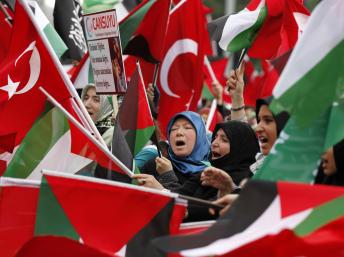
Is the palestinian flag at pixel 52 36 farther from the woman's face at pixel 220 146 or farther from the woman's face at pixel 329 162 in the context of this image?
the woman's face at pixel 329 162

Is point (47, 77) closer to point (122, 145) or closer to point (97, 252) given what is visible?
point (122, 145)

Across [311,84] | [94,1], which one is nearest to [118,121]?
[311,84]

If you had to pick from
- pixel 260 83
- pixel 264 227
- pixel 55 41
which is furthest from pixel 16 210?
pixel 260 83

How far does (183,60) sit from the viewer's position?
8.81 m

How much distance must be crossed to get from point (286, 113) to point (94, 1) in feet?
15.7

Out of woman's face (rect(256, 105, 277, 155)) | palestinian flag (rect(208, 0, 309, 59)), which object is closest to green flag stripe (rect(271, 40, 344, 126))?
woman's face (rect(256, 105, 277, 155))

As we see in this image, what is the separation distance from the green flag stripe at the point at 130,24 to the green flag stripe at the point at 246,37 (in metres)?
1.49

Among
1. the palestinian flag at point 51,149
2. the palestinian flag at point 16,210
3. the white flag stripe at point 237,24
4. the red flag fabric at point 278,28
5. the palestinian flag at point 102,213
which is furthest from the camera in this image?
the white flag stripe at point 237,24

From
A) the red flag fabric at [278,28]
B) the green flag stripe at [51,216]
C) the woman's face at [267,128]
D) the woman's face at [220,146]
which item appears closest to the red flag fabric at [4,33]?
the red flag fabric at [278,28]

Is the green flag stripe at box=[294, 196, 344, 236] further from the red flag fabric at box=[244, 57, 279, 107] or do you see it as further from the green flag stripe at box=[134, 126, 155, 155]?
the green flag stripe at box=[134, 126, 155, 155]

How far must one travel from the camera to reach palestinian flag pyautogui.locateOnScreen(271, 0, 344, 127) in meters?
4.46

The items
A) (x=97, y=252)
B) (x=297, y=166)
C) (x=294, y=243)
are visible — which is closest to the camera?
(x=294, y=243)

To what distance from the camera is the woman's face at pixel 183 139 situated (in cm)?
657

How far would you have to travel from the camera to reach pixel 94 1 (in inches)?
368
